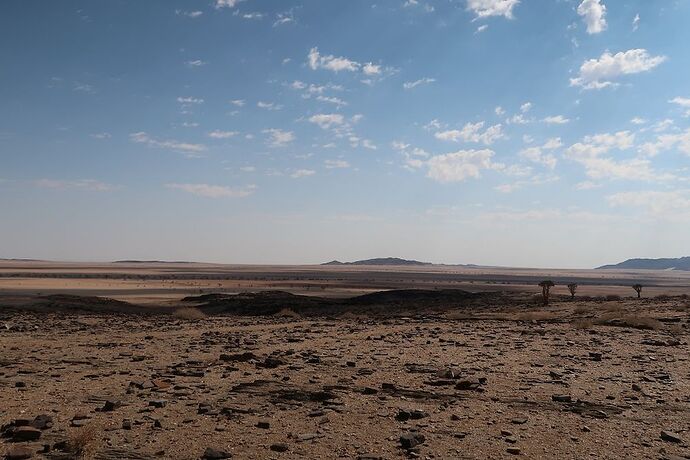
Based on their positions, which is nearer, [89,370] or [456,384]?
[456,384]

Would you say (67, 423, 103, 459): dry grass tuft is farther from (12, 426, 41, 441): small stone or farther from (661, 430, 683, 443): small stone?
(661, 430, 683, 443): small stone

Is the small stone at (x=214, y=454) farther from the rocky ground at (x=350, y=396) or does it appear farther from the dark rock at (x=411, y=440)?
the dark rock at (x=411, y=440)

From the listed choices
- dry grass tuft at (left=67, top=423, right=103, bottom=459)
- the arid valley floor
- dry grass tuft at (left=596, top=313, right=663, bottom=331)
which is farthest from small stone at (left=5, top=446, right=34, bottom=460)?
dry grass tuft at (left=596, top=313, right=663, bottom=331)

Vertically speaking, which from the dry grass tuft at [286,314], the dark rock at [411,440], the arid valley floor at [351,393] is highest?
the dark rock at [411,440]

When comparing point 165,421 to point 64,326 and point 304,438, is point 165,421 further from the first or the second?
point 64,326

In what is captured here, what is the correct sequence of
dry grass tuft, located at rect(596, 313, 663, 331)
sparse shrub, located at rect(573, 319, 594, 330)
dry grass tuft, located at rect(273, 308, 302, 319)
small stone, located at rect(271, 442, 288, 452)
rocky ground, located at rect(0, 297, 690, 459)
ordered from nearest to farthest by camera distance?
1. small stone, located at rect(271, 442, 288, 452)
2. rocky ground, located at rect(0, 297, 690, 459)
3. sparse shrub, located at rect(573, 319, 594, 330)
4. dry grass tuft, located at rect(596, 313, 663, 331)
5. dry grass tuft, located at rect(273, 308, 302, 319)

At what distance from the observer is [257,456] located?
7547 millimetres

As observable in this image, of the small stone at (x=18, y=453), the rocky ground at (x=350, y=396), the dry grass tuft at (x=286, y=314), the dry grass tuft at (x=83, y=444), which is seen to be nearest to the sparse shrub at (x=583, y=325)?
the rocky ground at (x=350, y=396)

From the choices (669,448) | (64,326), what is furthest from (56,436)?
(64,326)

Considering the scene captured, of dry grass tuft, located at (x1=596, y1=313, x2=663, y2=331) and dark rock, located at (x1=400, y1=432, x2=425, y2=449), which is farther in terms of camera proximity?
dry grass tuft, located at (x1=596, y1=313, x2=663, y2=331)

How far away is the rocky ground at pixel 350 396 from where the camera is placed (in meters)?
7.92

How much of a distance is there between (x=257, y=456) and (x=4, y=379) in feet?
24.9

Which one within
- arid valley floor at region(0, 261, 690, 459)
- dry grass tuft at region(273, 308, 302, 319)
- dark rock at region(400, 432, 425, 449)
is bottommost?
dry grass tuft at region(273, 308, 302, 319)

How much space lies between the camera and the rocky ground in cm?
792
